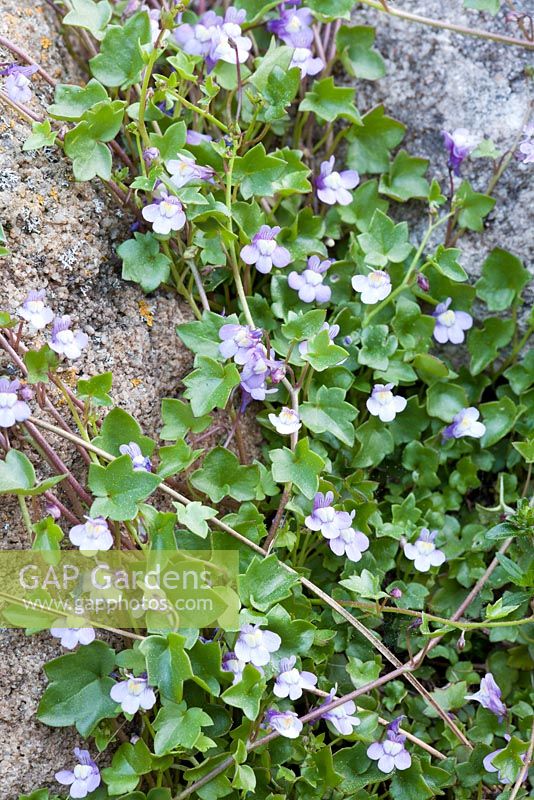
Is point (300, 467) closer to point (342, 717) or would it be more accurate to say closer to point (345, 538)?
point (345, 538)

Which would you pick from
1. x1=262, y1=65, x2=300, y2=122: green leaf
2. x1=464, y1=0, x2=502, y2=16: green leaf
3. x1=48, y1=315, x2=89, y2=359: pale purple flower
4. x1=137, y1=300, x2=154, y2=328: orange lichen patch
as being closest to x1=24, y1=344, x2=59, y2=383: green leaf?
x1=48, y1=315, x2=89, y2=359: pale purple flower

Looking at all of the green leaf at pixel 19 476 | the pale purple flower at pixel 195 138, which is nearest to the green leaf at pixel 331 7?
the pale purple flower at pixel 195 138

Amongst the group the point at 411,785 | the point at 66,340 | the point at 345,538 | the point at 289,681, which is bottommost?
the point at 411,785

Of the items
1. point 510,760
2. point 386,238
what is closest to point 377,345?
point 386,238

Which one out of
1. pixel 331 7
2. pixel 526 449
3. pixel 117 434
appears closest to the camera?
pixel 117 434

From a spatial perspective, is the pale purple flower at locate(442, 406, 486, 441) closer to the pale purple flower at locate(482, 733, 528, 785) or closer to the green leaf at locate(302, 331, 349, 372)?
the green leaf at locate(302, 331, 349, 372)

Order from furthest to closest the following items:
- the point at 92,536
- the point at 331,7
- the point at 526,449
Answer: the point at 331,7
the point at 526,449
the point at 92,536

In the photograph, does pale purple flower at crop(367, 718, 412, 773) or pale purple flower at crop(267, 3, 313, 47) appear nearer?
pale purple flower at crop(367, 718, 412, 773)

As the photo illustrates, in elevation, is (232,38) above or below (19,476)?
above
